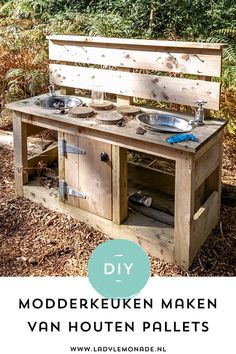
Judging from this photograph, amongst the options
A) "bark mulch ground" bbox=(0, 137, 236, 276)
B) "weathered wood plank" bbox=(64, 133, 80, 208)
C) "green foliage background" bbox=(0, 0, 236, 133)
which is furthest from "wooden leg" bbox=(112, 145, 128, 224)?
"green foliage background" bbox=(0, 0, 236, 133)

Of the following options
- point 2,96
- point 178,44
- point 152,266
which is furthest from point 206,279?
point 2,96

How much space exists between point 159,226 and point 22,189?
4.13 ft

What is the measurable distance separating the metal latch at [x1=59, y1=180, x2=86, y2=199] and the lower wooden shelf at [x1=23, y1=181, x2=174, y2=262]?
0.09m

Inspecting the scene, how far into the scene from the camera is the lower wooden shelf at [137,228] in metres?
2.70

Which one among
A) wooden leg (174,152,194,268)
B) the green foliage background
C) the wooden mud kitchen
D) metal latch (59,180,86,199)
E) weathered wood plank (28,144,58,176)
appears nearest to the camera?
wooden leg (174,152,194,268)

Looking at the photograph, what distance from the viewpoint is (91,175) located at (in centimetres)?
291

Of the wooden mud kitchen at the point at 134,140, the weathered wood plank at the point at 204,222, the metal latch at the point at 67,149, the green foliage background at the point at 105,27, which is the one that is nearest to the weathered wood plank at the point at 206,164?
the wooden mud kitchen at the point at 134,140

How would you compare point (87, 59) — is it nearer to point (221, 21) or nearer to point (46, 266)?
point (46, 266)

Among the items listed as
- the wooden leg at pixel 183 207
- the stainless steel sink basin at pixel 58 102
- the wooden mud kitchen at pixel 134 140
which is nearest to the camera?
the wooden leg at pixel 183 207

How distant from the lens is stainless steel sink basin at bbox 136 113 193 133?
2.74m

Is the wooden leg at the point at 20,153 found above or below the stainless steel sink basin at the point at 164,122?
below

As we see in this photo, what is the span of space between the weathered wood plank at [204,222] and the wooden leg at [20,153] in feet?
4.86

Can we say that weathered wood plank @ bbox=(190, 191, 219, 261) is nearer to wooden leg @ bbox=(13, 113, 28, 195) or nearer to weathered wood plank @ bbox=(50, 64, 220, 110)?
weathered wood plank @ bbox=(50, 64, 220, 110)

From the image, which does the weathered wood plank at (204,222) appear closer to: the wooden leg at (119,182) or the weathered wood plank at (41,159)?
the wooden leg at (119,182)
